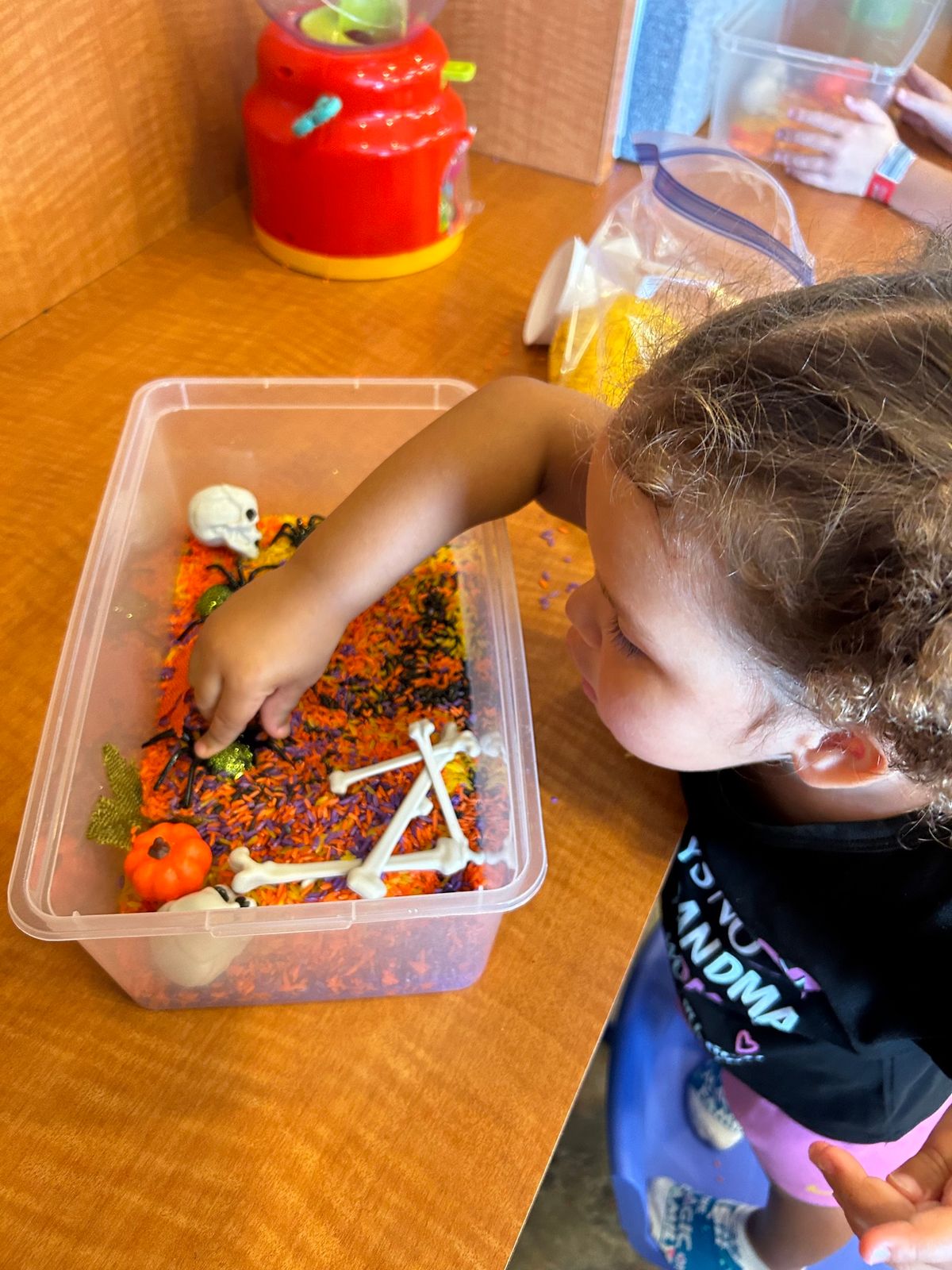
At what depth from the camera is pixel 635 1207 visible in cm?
80

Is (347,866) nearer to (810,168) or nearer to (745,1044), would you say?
(745,1044)

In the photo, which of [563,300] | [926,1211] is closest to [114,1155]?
[926,1211]

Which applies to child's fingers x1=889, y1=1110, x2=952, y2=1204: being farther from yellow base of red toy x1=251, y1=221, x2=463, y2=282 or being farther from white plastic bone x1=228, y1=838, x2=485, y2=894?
yellow base of red toy x1=251, y1=221, x2=463, y2=282

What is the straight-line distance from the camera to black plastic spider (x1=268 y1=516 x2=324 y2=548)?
2.20 ft

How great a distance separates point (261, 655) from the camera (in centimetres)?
55

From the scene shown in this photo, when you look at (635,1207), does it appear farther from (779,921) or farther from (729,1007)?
(779,921)

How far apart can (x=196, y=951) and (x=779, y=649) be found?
29 centimetres

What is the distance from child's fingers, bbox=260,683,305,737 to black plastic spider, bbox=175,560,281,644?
77 millimetres

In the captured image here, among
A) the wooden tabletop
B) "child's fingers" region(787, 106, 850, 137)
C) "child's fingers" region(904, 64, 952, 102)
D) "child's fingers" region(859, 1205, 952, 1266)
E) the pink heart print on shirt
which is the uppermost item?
"child's fingers" region(904, 64, 952, 102)

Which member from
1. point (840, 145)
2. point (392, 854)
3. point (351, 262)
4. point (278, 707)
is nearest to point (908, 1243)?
point (392, 854)

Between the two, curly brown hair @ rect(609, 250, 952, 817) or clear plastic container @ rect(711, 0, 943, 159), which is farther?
clear plastic container @ rect(711, 0, 943, 159)

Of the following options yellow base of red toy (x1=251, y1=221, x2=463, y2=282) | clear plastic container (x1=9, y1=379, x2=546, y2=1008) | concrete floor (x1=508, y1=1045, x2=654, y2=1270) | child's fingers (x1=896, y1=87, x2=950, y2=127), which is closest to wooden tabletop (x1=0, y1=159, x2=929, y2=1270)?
clear plastic container (x1=9, y1=379, x2=546, y2=1008)

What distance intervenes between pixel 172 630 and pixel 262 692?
0.37 feet

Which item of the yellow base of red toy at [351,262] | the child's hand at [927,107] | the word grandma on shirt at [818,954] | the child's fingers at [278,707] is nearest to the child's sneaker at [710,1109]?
the word grandma on shirt at [818,954]
